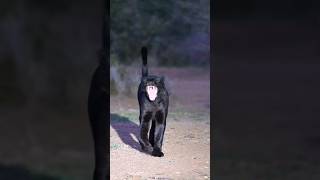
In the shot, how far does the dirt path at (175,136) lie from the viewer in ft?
8.62

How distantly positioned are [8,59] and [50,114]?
1.07 feet

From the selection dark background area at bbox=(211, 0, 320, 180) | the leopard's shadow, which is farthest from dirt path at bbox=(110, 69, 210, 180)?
dark background area at bbox=(211, 0, 320, 180)

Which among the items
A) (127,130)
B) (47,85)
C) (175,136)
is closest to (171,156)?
(175,136)

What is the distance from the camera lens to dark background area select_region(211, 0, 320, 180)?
8.13ft

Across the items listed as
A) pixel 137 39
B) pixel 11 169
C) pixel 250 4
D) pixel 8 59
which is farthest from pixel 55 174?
pixel 250 4

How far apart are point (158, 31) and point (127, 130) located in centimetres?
50

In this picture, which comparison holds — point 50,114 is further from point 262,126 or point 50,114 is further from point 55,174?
point 262,126

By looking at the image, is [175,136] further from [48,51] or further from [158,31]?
[48,51]

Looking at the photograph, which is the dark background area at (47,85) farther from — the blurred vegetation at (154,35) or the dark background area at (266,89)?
the dark background area at (266,89)

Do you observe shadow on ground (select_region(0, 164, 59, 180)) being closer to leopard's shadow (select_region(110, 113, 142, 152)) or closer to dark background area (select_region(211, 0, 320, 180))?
leopard's shadow (select_region(110, 113, 142, 152))

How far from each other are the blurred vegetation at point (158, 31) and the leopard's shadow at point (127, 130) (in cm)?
29

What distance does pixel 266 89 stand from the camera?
2.50m

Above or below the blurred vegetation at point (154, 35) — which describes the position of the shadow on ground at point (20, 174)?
below

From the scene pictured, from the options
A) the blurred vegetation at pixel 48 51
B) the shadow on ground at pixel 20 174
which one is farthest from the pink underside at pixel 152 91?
the shadow on ground at pixel 20 174
